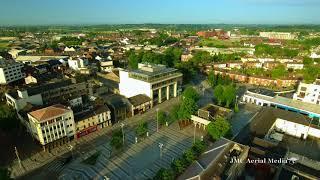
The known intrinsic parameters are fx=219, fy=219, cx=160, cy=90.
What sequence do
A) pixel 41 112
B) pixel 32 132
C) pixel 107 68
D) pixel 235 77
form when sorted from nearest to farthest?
pixel 41 112
pixel 32 132
pixel 235 77
pixel 107 68

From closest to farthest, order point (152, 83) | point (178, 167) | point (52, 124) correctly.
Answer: point (178, 167)
point (52, 124)
point (152, 83)

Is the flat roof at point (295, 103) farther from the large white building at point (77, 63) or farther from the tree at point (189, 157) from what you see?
the large white building at point (77, 63)

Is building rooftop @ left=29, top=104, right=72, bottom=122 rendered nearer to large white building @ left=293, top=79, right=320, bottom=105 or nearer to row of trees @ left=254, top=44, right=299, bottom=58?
large white building @ left=293, top=79, right=320, bottom=105

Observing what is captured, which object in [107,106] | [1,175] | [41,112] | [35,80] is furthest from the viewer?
[35,80]

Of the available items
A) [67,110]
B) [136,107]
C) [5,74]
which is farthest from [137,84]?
[5,74]

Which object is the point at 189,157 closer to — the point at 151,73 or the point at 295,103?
the point at 151,73

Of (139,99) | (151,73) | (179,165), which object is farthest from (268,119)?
(151,73)

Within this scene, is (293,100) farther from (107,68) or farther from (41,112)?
(107,68)
